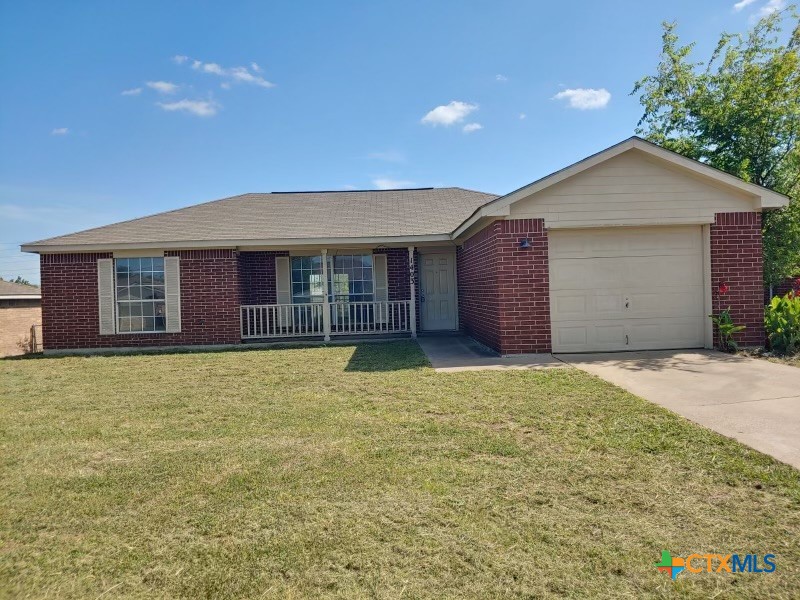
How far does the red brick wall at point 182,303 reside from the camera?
462 inches

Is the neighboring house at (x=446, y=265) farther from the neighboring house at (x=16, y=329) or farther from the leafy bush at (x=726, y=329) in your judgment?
the neighboring house at (x=16, y=329)

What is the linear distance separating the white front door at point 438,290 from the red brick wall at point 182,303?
17.0ft

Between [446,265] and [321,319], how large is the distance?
3.93 m

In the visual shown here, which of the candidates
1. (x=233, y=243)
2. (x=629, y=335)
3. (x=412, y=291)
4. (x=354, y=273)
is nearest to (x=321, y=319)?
(x=354, y=273)

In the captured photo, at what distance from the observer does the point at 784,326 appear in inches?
329

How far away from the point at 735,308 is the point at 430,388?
6.33 meters

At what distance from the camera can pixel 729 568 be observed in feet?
8.13

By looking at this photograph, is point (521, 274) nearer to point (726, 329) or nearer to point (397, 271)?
point (726, 329)

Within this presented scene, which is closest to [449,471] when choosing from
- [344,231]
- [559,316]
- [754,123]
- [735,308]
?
[559,316]

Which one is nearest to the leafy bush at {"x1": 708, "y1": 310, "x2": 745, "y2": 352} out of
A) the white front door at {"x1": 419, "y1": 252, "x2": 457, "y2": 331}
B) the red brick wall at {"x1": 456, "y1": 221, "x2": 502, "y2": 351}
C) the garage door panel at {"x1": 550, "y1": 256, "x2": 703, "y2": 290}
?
the garage door panel at {"x1": 550, "y1": 256, "x2": 703, "y2": 290}

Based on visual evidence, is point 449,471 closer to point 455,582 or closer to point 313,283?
point 455,582

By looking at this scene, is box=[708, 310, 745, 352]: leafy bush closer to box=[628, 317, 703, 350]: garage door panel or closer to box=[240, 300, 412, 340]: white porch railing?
box=[628, 317, 703, 350]: garage door panel

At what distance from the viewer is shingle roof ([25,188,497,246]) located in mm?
11859

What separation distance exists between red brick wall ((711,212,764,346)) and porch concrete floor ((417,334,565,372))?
139 inches
